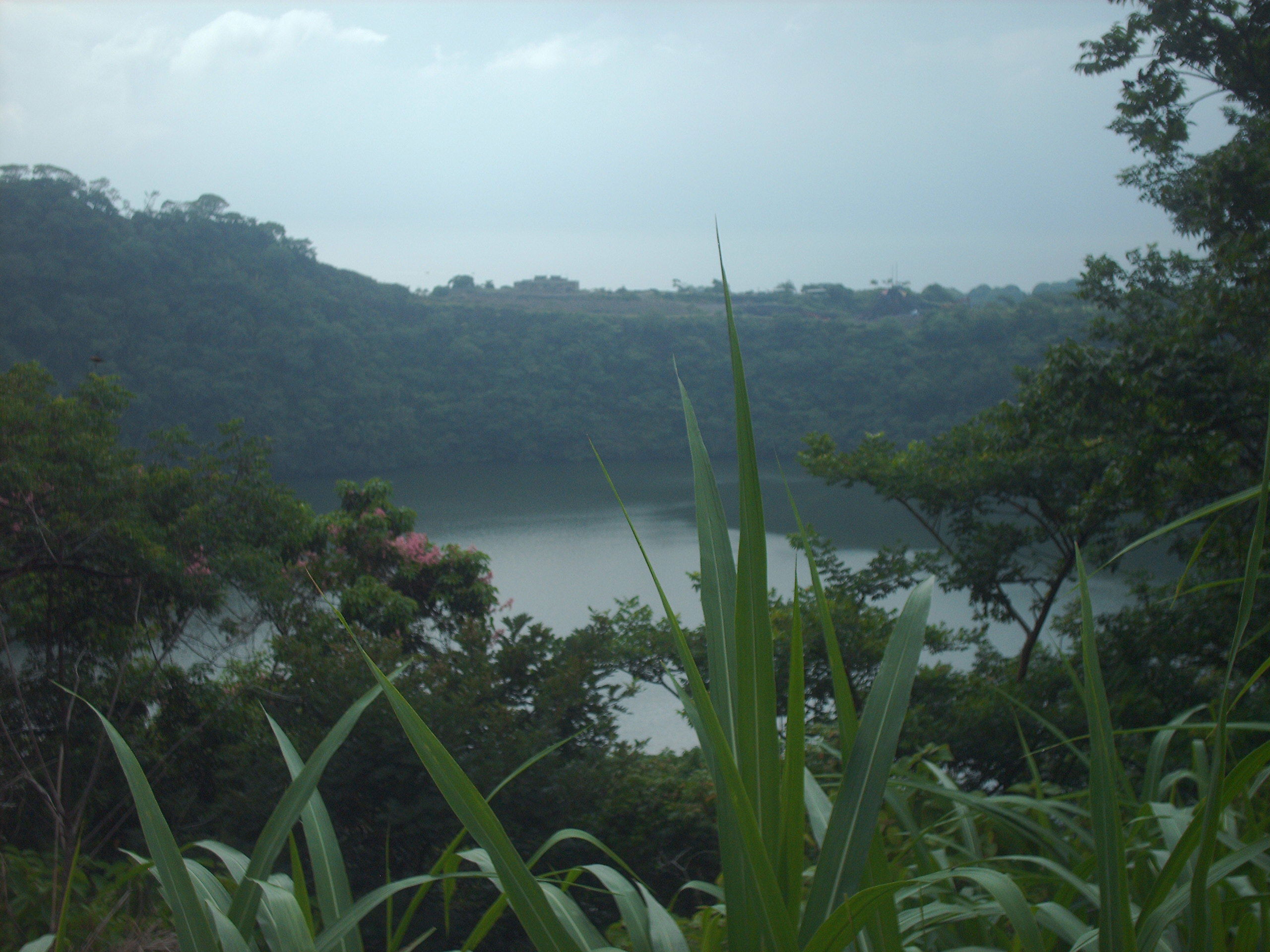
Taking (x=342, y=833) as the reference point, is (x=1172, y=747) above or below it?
above

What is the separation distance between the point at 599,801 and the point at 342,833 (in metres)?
0.94

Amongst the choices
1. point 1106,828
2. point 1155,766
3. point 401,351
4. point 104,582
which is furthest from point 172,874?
point 401,351

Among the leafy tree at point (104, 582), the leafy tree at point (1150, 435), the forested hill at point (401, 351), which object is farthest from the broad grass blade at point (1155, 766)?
the forested hill at point (401, 351)

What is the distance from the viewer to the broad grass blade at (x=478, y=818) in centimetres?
43

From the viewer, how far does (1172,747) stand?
10.0 ft

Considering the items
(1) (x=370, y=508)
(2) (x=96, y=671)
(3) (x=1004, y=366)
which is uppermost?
(3) (x=1004, y=366)

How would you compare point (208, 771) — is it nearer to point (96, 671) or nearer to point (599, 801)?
point (96, 671)

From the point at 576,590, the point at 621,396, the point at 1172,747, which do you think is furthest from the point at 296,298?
the point at 1172,747

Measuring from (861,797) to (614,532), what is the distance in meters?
15.0

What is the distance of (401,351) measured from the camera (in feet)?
81.0

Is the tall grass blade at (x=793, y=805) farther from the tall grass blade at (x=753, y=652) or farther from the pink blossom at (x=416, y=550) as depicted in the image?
the pink blossom at (x=416, y=550)

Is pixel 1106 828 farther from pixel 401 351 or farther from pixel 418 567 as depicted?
pixel 401 351

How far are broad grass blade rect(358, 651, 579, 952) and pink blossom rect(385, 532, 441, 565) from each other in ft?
21.2

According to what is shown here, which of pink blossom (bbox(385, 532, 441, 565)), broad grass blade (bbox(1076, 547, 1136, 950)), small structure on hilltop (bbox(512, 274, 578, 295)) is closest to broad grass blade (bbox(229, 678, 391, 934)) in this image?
broad grass blade (bbox(1076, 547, 1136, 950))
